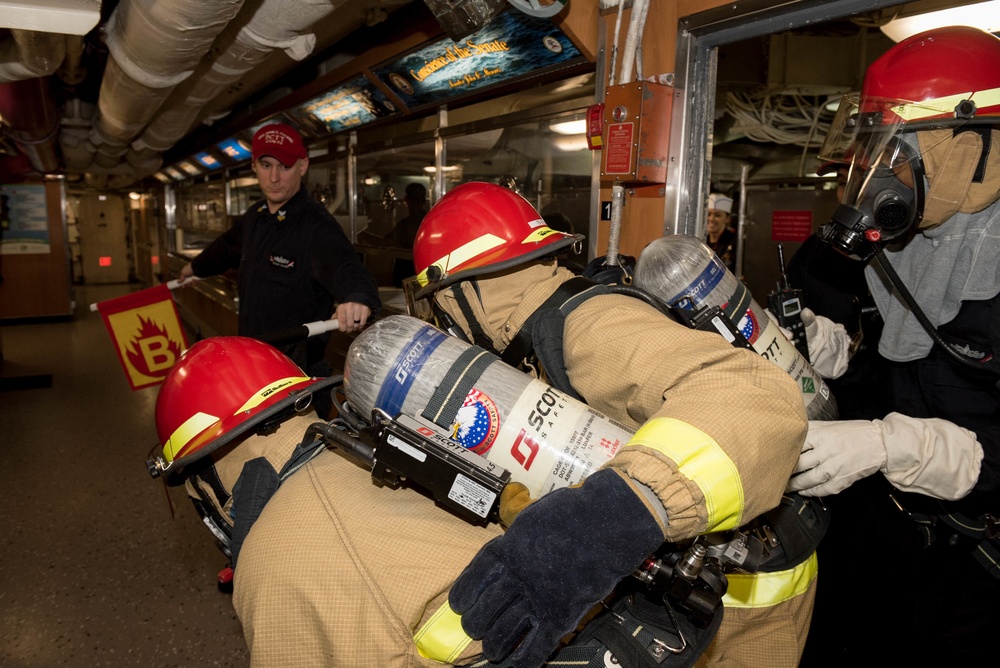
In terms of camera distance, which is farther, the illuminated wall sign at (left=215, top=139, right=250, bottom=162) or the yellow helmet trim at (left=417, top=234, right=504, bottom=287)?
the illuminated wall sign at (left=215, top=139, right=250, bottom=162)

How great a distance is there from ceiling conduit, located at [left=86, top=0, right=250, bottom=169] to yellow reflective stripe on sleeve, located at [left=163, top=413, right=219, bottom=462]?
5.68ft

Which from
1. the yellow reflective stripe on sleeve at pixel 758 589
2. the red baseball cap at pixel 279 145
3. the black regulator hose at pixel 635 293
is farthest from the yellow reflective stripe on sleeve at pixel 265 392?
the red baseball cap at pixel 279 145

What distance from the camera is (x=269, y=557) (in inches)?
41.9

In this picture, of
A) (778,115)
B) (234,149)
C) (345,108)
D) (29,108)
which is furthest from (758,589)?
(234,149)

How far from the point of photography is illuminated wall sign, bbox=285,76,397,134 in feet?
14.1

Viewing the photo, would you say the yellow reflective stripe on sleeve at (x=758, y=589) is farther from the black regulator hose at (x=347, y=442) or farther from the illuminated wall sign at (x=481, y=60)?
the illuminated wall sign at (x=481, y=60)

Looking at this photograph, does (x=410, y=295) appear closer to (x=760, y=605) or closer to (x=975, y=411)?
(x=760, y=605)

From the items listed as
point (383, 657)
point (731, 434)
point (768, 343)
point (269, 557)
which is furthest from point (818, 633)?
point (269, 557)

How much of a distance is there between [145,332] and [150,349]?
80 millimetres

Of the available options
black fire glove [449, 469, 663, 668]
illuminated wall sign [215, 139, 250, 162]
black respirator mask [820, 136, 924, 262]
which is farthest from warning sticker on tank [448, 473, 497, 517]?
illuminated wall sign [215, 139, 250, 162]

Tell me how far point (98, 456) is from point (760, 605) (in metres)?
4.57

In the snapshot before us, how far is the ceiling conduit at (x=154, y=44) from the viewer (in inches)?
94.5

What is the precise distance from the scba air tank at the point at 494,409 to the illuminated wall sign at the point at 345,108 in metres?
3.51

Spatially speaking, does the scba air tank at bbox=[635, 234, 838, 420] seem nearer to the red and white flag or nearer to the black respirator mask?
the black respirator mask
